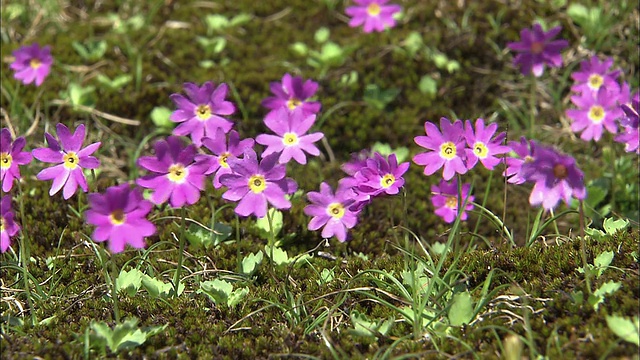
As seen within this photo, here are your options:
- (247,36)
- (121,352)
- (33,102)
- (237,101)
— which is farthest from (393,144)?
(121,352)

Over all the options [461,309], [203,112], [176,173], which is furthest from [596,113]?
[176,173]

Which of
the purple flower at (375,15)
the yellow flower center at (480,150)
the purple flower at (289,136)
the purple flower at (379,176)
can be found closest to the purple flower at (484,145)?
the yellow flower center at (480,150)

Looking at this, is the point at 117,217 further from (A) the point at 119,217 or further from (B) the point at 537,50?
(B) the point at 537,50

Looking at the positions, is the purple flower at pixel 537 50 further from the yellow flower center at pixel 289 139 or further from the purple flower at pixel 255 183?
the purple flower at pixel 255 183

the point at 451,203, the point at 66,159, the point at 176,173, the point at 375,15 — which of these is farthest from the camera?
the point at 375,15

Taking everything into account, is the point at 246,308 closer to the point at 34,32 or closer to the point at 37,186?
the point at 37,186

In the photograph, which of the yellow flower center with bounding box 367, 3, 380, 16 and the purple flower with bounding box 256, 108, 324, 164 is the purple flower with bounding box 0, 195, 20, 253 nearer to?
the purple flower with bounding box 256, 108, 324, 164
